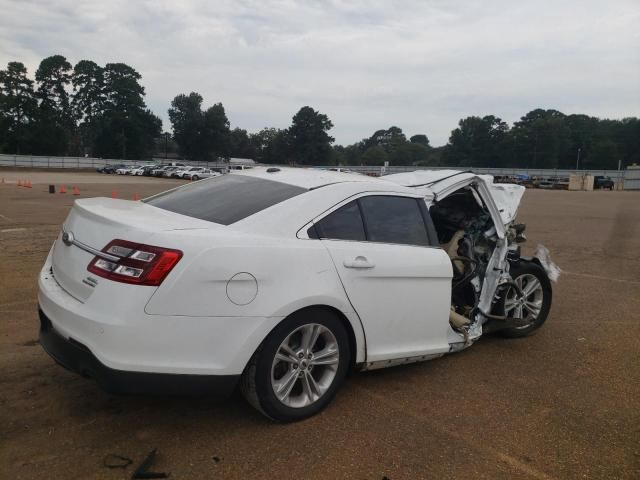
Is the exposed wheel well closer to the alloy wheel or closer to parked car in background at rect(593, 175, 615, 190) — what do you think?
the alloy wheel

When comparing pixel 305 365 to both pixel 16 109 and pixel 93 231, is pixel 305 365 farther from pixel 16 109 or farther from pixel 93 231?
pixel 16 109

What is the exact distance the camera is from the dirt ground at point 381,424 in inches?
113

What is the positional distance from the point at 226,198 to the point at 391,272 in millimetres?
1283

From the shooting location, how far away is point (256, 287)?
9.86 feet

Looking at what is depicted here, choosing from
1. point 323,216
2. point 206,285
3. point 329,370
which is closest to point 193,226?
point 206,285

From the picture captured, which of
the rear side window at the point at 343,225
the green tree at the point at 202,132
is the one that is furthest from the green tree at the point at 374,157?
the rear side window at the point at 343,225

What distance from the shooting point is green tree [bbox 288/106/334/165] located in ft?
375

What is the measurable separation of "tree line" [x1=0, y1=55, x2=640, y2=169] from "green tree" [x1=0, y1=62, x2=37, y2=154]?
16cm

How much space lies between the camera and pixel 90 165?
240 ft

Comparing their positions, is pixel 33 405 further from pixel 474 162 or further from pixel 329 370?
pixel 474 162

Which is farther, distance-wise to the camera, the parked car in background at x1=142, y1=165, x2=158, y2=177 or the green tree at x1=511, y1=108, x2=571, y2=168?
the green tree at x1=511, y1=108, x2=571, y2=168

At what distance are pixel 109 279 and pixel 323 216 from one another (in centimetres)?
139

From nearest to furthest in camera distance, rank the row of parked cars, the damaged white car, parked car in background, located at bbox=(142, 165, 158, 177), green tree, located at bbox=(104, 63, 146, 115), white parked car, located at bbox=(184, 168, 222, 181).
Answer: the damaged white car → white parked car, located at bbox=(184, 168, 222, 181) → the row of parked cars → parked car in background, located at bbox=(142, 165, 158, 177) → green tree, located at bbox=(104, 63, 146, 115)

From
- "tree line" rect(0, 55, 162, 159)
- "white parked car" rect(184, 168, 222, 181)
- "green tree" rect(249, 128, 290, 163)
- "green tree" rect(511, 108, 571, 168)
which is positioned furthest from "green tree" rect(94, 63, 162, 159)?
"green tree" rect(511, 108, 571, 168)
